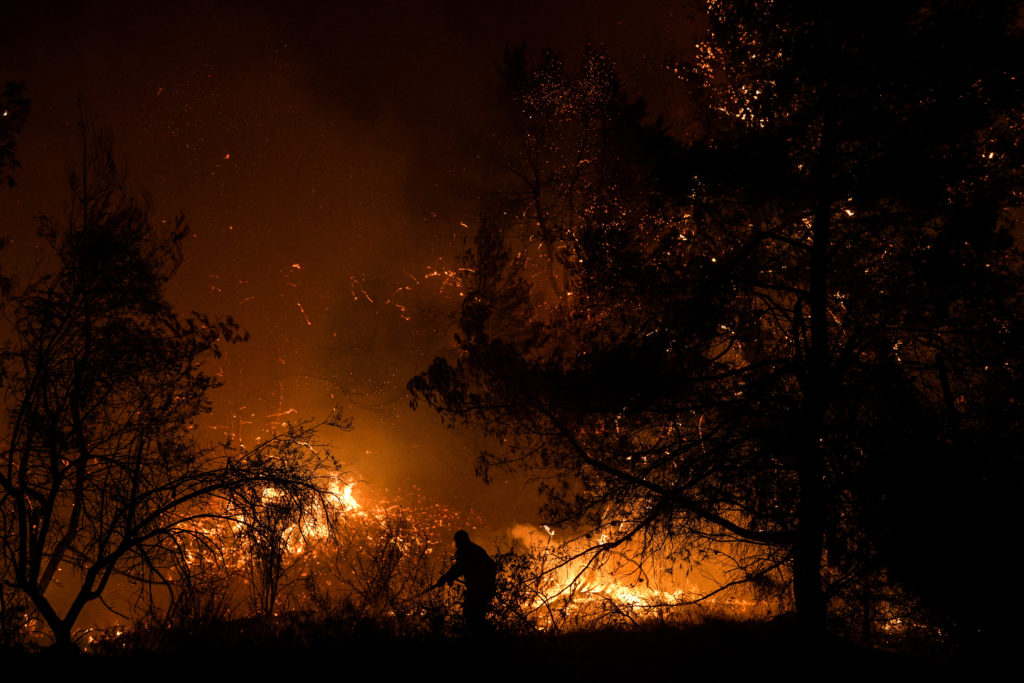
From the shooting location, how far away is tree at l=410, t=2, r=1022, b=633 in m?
6.23

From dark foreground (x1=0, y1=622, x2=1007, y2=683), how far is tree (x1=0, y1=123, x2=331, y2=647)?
1.05 meters

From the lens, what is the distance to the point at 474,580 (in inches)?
280

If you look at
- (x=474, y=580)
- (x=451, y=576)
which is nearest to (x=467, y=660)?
(x=474, y=580)

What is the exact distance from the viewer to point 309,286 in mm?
28672

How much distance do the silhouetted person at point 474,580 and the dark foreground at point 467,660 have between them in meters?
0.26

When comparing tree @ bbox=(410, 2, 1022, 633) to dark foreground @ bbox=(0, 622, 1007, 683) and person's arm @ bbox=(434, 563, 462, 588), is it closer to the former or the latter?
dark foreground @ bbox=(0, 622, 1007, 683)

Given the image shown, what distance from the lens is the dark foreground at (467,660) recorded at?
559 cm

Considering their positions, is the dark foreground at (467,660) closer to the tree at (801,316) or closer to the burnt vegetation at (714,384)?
the burnt vegetation at (714,384)

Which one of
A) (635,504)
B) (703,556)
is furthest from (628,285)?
(703,556)

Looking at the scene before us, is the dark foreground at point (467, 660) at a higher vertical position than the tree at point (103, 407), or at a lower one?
lower

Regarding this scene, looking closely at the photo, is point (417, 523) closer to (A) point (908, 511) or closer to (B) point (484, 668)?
(B) point (484, 668)

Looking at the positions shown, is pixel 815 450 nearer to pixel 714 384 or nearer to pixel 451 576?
pixel 714 384

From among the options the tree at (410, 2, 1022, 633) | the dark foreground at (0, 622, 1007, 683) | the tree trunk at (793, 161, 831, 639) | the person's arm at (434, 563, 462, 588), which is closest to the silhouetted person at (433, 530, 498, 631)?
the person's arm at (434, 563, 462, 588)

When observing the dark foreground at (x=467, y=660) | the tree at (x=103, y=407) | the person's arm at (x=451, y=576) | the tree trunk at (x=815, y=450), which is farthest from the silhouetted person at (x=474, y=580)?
the tree trunk at (x=815, y=450)
